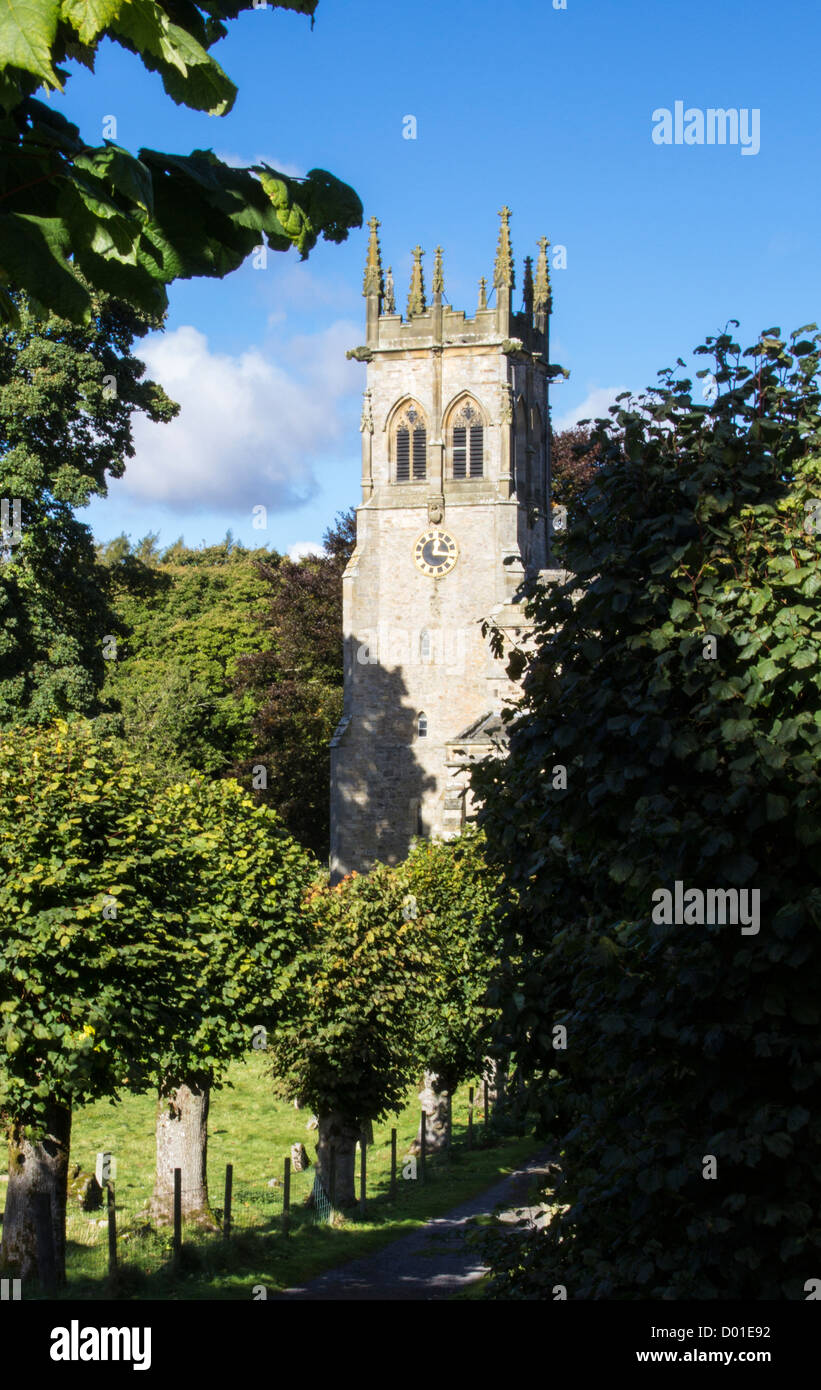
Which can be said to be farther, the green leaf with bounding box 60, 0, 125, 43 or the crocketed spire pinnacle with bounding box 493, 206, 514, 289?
the crocketed spire pinnacle with bounding box 493, 206, 514, 289

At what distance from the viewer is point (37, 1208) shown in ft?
55.5

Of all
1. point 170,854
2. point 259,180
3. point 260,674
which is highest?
point 260,674

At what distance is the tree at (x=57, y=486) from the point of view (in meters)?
31.0

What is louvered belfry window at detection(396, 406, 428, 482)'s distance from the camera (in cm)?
5700

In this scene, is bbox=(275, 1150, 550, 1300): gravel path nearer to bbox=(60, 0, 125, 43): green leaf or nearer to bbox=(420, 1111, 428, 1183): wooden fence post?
bbox=(420, 1111, 428, 1183): wooden fence post

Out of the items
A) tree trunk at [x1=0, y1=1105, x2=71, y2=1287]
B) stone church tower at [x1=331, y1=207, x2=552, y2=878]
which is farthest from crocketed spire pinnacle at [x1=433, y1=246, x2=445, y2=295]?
tree trunk at [x1=0, y1=1105, x2=71, y2=1287]

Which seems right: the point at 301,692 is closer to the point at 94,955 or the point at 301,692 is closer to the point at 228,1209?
the point at 228,1209

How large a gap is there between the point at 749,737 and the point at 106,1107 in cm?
2819

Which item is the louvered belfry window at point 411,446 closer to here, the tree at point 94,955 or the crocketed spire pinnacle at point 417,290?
the crocketed spire pinnacle at point 417,290

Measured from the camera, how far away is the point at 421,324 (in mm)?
A: 57938

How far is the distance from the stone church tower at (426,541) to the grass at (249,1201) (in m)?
17.1

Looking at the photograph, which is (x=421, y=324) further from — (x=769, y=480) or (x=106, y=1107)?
(x=769, y=480)

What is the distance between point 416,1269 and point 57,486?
18401 millimetres

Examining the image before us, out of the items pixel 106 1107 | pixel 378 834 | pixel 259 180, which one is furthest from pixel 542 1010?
pixel 378 834
